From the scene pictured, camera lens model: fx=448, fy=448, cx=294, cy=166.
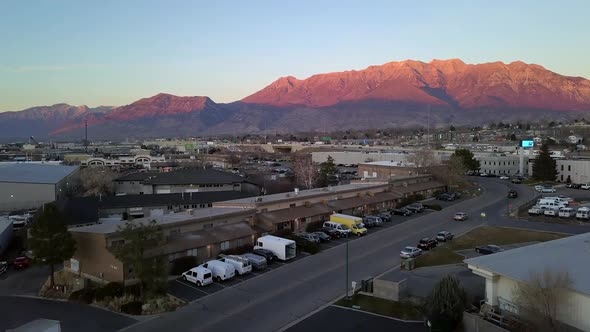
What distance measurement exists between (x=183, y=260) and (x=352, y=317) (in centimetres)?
878

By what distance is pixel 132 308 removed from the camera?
16.8 metres

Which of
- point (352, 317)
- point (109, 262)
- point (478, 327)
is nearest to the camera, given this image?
point (478, 327)

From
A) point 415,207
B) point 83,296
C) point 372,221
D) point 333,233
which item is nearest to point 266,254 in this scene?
point 333,233

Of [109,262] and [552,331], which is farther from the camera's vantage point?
[109,262]

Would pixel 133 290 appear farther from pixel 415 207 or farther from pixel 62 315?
pixel 415 207

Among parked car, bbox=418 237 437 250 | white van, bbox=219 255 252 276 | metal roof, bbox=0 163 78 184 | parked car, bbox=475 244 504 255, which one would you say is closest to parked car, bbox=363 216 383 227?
parked car, bbox=418 237 437 250

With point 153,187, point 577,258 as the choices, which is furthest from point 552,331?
point 153,187

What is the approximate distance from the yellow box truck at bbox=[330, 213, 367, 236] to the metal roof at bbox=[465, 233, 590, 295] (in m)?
12.8

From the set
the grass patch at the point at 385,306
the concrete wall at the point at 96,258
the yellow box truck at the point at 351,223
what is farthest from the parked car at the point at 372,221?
the concrete wall at the point at 96,258

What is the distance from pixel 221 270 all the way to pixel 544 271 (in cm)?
1261

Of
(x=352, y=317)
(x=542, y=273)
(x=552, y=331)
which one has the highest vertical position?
(x=542, y=273)

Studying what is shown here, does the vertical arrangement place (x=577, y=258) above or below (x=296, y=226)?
above

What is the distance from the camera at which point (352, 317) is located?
15914 mm

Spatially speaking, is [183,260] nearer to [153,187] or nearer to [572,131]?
[153,187]
